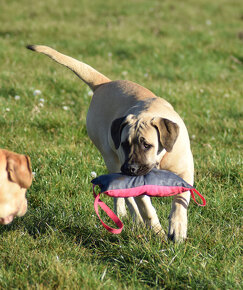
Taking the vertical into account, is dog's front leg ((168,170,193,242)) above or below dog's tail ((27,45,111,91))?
below

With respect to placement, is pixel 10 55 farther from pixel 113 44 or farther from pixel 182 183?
pixel 182 183

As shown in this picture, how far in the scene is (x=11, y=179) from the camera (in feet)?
9.64

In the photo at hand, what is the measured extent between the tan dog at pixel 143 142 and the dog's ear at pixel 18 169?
0.78m

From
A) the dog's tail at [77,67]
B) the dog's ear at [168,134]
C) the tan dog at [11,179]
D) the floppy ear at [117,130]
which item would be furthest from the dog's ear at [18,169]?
the dog's tail at [77,67]

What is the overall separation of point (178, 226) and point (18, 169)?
50.6 inches

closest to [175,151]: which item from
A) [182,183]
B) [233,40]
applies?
[182,183]

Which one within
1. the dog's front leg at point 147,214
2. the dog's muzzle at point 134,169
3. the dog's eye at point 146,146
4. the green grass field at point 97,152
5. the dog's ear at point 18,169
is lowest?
the green grass field at point 97,152

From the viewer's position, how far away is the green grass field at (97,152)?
2.93 m

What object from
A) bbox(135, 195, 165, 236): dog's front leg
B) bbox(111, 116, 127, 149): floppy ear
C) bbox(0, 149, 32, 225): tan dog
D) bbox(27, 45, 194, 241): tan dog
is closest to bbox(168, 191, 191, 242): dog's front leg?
bbox(27, 45, 194, 241): tan dog

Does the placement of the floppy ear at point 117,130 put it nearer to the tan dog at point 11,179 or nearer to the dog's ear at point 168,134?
the dog's ear at point 168,134

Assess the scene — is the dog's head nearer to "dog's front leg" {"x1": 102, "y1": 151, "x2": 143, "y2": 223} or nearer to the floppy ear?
the floppy ear

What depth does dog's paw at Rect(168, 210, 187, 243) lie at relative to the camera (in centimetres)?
331

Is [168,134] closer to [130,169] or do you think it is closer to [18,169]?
[130,169]

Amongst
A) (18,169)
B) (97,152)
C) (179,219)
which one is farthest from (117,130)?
(97,152)
